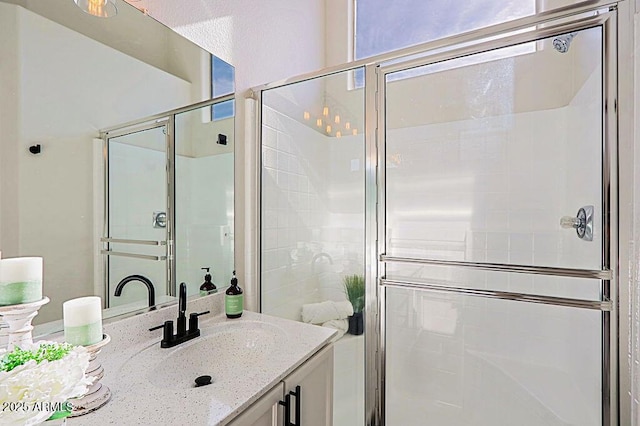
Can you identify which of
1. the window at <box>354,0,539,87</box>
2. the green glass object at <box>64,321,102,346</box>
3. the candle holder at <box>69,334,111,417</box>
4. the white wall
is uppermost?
the window at <box>354,0,539,87</box>

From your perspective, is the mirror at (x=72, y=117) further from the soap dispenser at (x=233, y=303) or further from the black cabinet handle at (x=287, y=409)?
the black cabinet handle at (x=287, y=409)

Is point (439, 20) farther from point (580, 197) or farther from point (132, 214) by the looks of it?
point (132, 214)

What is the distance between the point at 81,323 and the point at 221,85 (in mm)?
1125

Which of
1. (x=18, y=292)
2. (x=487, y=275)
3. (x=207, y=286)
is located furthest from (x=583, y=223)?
(x=18, y=292)

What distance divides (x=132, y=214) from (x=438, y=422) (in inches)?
74.8

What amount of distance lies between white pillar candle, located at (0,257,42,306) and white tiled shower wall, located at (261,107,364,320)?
107 cm

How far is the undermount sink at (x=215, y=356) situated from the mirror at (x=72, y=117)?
0.22 metres

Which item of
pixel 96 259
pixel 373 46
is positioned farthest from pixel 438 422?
pixel 373 46

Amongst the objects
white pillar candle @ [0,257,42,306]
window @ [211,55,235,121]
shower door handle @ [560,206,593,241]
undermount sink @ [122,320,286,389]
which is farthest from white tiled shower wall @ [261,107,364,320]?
white pillar candle @ [0,257,42,306]

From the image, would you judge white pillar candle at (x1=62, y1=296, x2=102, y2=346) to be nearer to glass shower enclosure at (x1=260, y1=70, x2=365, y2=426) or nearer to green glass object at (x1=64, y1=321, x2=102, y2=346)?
green glass object at (x1=64, y1=321, x2=102, y2=346)

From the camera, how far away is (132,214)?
1.15 meters

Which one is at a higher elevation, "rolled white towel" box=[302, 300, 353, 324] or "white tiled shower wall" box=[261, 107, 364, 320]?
"white tiled shower wall" box=[261, 107, 364, 320]

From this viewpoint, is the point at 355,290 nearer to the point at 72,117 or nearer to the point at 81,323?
the point at 81,323

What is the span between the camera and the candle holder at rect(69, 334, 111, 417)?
734 mm
